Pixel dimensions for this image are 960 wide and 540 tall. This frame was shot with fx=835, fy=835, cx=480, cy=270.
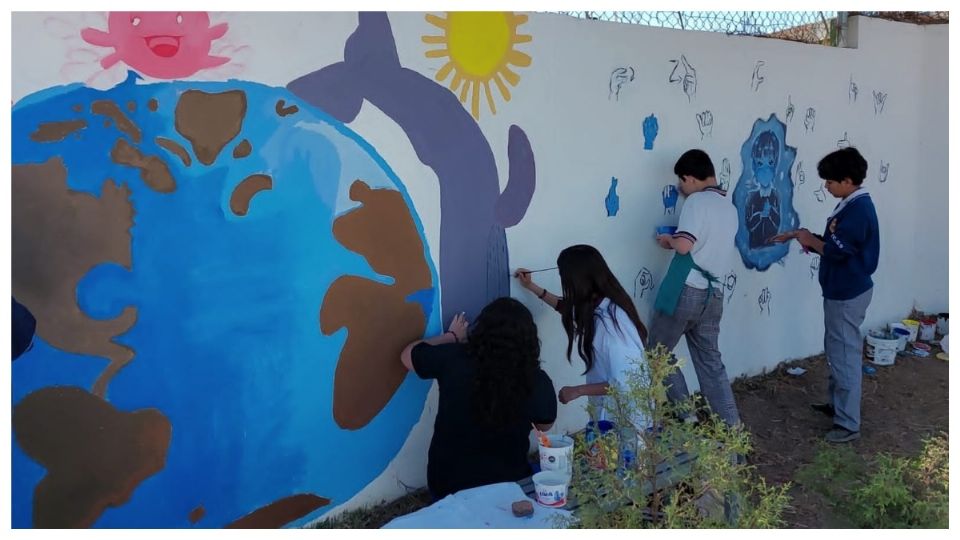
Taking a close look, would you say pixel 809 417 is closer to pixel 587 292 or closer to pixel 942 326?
pixel 587 292

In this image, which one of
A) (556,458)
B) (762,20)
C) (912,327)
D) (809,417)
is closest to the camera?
(556,458)

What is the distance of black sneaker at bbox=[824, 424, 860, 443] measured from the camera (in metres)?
4.76

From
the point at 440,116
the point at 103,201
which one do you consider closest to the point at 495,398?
the point at 440,116

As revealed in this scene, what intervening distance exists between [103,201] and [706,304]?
305 centimetres

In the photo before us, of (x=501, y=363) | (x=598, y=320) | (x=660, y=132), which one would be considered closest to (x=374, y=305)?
(x=501, y=363)

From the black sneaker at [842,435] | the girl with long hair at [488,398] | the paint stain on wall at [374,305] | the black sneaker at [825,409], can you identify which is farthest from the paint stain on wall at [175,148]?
the black sneaker at [825,409]

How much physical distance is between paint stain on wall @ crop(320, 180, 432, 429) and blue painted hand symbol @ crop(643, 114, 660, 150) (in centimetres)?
168

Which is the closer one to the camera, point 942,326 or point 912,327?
point 912,327

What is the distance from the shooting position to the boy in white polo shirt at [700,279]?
4.41 metres

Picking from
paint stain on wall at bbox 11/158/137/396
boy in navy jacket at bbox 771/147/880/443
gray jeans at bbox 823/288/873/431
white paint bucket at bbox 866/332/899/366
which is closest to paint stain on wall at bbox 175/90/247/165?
paint stain on wall at bbox 11/158/137/396

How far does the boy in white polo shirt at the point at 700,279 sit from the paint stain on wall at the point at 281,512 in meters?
1.95

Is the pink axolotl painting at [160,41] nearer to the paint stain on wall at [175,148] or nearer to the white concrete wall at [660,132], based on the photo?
the white concrete wall at [660,132]

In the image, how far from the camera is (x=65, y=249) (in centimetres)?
271

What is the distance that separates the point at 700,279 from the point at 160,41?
2.91 metres
